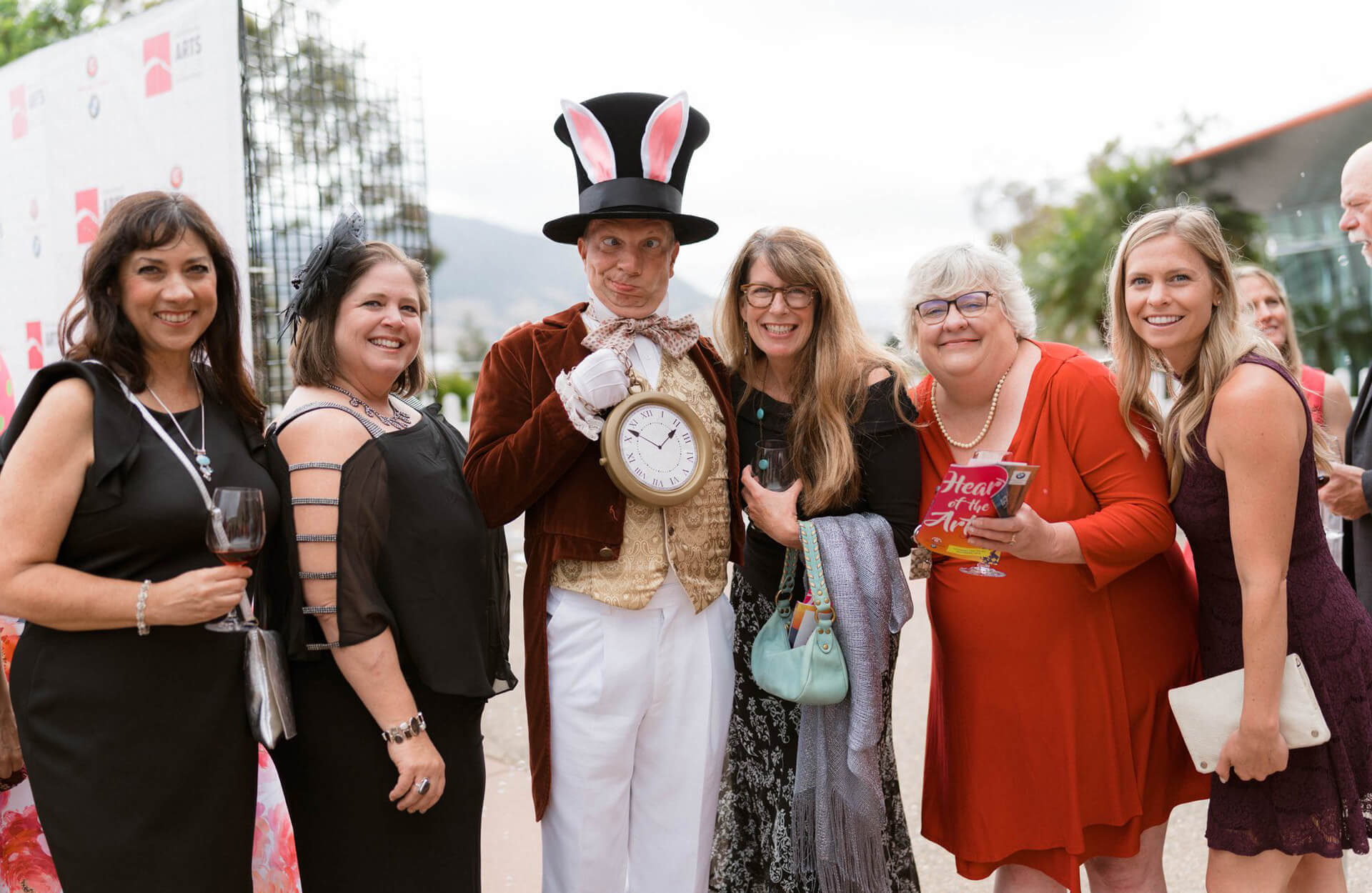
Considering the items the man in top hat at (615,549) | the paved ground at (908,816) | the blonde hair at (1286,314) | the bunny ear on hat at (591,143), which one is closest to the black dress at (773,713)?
the man in top hat at (615,549)

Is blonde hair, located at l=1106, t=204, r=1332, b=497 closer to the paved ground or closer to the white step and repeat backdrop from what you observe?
the paved ground

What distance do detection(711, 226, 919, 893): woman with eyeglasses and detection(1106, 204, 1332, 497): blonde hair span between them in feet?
1.86

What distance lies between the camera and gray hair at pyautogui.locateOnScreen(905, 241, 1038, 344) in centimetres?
256

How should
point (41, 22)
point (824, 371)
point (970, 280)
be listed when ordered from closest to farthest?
point (970, 280), point (824, 371), point (41, 22)

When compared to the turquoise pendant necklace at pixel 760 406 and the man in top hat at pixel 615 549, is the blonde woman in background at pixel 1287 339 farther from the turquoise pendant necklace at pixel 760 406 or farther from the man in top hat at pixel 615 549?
the man in top hat at pixel 615 549

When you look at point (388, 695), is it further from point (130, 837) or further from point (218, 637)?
point (130, 837)

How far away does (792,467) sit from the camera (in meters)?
2.58

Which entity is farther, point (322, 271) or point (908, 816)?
point (908, 816)

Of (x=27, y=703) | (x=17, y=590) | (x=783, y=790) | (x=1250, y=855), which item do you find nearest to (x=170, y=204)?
(x=17, y=590)

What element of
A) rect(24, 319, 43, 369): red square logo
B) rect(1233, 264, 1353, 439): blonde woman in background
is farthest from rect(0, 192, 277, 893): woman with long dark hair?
rect(24, 319, 43, 369): red square logo

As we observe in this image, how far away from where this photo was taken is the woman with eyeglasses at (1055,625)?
2459 mm

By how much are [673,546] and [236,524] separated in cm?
106

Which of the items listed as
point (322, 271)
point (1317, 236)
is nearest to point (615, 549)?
point (322, 271)

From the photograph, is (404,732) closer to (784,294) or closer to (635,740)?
(635,740)
